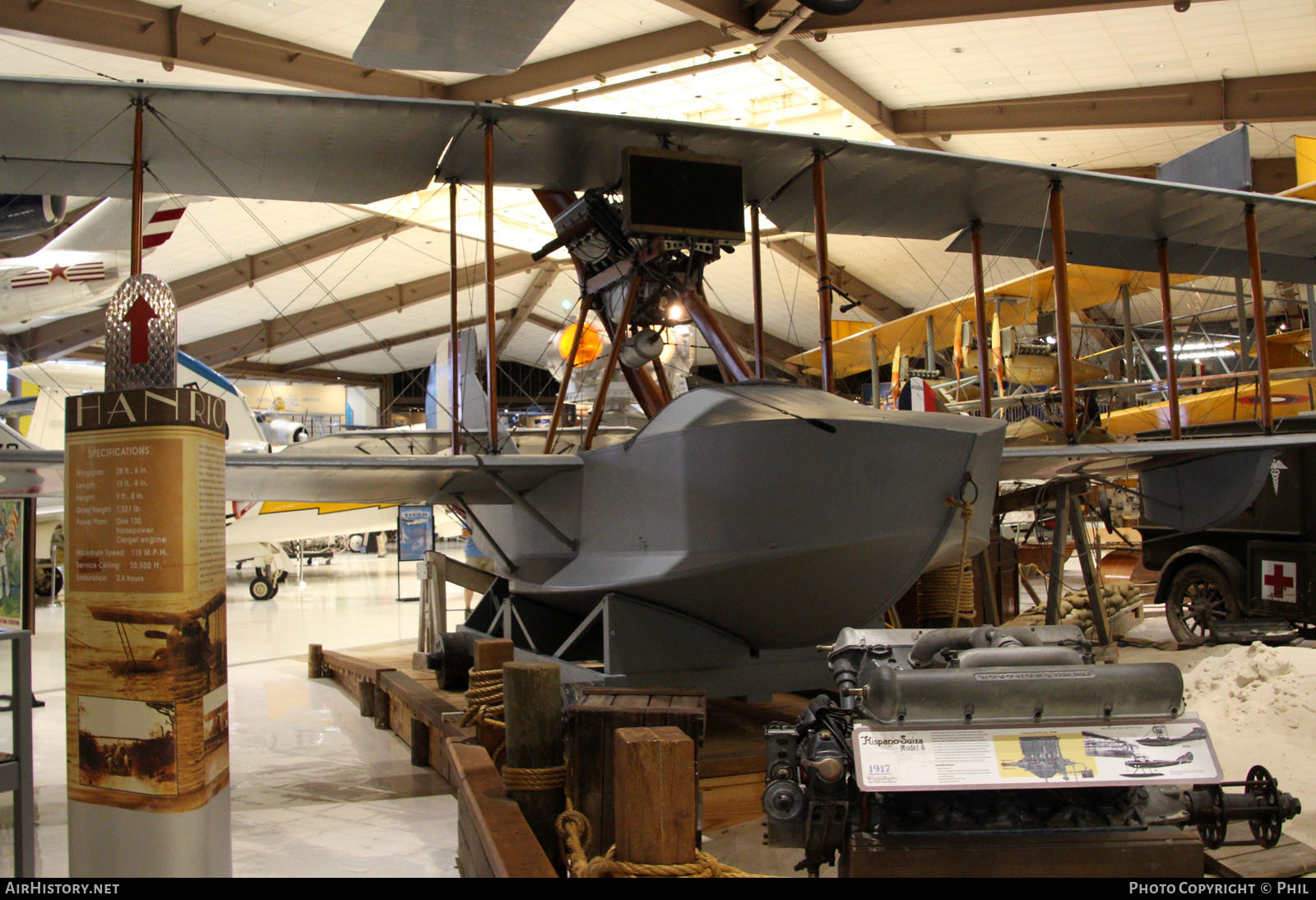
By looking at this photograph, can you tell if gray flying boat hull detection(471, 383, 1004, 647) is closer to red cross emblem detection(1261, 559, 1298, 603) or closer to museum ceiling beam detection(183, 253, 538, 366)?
red cross emblem detection(1261, 559, 1298, 603)

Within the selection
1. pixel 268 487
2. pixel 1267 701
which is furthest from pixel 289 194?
pixel 1267 701

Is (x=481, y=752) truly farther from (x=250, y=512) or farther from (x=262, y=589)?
(x=262, y=589)

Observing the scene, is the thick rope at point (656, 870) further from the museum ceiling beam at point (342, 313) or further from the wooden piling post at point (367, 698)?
the museum ceiling beam at point (342, 313)

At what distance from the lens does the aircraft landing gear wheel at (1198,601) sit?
851cm

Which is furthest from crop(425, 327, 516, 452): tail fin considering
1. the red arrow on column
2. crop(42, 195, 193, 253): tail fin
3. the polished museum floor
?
crop(42, 195, 193, 253): tail fin

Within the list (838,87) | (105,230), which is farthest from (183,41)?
(838,87)

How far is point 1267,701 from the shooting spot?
5.48 metres

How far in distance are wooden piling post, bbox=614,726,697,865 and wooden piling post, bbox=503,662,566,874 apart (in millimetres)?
850

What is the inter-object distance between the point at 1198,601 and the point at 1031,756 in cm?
705

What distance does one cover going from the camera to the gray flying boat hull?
4570 millimetres

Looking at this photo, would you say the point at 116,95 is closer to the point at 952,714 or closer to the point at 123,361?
the point at 123,361

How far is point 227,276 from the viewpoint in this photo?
19562mm

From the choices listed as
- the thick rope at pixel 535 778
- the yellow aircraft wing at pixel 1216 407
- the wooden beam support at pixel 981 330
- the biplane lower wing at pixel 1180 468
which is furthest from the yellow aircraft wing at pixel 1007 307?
the thick rope at pixel 535 778

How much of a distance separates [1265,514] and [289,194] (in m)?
8.48
